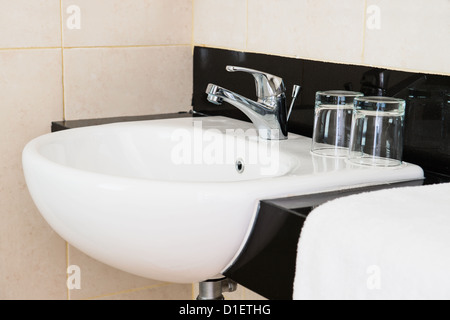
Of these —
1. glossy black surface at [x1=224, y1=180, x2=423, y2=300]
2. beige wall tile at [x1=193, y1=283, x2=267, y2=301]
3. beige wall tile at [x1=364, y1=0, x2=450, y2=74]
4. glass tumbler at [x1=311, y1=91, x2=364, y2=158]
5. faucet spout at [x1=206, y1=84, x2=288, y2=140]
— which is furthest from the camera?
beige wall tile at [x1=193, y1=283, x2=267, y2=301]

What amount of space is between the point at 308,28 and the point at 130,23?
437mm

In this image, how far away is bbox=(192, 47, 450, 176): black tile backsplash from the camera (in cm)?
104

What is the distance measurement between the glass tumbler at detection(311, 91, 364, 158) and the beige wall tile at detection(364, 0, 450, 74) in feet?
0.27

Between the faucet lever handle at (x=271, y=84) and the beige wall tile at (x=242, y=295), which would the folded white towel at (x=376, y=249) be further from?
the beige wall tile at (x=242, y=295)

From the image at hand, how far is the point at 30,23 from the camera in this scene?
1.40 m

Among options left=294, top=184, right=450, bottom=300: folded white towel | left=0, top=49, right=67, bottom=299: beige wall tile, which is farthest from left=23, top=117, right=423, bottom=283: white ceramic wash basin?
left=0, top=49, right=67, bottom=299: beige wall tile

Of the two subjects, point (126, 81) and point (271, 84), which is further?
point (126, 81)

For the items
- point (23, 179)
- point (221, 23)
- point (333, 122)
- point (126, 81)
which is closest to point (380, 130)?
point (333, 122)

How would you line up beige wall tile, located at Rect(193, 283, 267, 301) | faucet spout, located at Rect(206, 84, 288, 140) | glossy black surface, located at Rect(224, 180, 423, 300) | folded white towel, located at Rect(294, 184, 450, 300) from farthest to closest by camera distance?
beige wall tile, located at Rect(193, 283, 267, 301) < faucet spout, located at Rect(206, 84, 288, 140) < glossy black surface, located at Rect(224, 180, 423, 300) < folded white towel, located at Rect(294, 184, 450, 300)

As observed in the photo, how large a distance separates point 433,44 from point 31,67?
808mm

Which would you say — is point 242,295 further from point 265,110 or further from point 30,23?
point 30,23

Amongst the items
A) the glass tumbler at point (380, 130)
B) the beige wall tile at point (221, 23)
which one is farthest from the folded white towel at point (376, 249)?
the beige wall tile at point (221, 23)

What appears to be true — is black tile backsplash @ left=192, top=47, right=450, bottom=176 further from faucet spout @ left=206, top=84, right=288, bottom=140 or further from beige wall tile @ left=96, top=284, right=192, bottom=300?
beige wall tile @ left=96, top=284, right=192, bottom=300

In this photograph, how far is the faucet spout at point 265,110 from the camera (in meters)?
1.27
